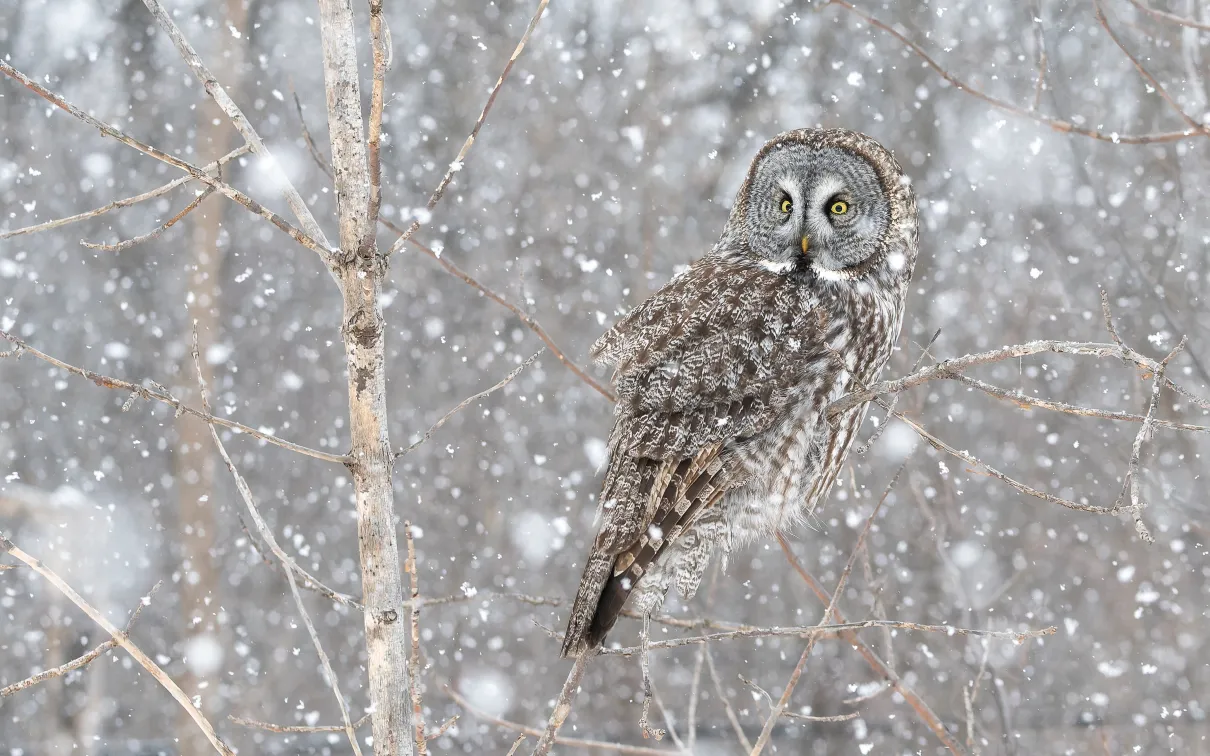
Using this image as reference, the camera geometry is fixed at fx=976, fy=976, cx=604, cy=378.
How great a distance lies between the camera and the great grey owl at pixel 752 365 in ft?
7.15

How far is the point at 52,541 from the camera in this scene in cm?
635

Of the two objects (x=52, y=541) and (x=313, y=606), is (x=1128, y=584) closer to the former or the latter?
(x=313, y=606)

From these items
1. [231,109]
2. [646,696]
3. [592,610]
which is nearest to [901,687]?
[592,610]

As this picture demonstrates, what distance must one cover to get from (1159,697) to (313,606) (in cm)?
626

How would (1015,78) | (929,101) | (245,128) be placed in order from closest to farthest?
1. (245,128)
2. (1015,78)
3. (929,101)

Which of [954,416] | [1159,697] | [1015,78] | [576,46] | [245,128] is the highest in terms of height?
[576,46]

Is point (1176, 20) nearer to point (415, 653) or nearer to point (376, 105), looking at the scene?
point (376, 105)

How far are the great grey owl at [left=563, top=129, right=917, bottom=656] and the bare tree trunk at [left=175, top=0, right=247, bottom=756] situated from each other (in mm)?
4988

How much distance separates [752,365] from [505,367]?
16.3ft

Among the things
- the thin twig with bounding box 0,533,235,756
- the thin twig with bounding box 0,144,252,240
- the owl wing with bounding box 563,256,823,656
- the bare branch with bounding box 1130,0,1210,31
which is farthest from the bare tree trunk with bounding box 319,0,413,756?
the bare branch with bounding box 1130,0,1210,31

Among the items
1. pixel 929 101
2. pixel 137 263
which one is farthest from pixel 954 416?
pixel 137 263

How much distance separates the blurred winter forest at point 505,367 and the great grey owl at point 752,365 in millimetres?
3889

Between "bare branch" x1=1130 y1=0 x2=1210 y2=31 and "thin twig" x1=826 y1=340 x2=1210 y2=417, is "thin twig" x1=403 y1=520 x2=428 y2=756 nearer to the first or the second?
"thin twig" x1=826 y1=340 x2=1210 y2=417

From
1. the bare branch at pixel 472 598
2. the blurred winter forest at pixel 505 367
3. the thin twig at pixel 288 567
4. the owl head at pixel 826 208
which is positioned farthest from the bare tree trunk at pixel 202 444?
the thin twig at pixel 288 567
